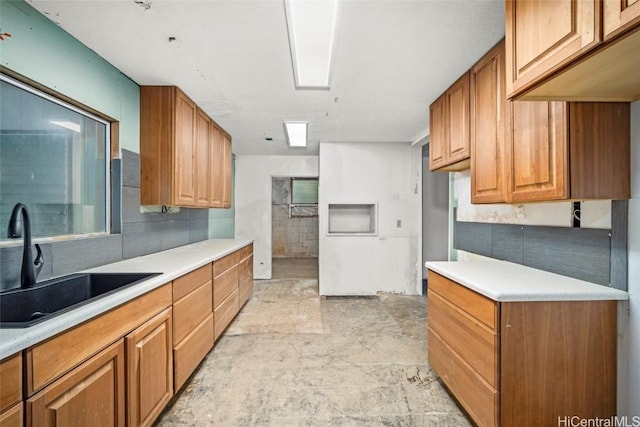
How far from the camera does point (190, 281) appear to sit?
82.7 inches

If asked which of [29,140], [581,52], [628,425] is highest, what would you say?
[581,52]

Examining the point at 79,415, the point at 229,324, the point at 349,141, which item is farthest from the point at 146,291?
→ the point at 349,141

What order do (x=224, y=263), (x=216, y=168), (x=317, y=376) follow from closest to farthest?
1. (x=317, y=376)
2. (x=224, y=263)
3. (x=216, y=168)

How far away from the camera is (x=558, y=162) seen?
4.56 ft

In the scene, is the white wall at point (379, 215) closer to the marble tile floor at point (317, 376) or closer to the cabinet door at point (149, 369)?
the marble tile floor at point (317, 376)

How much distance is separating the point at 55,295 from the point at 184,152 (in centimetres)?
151

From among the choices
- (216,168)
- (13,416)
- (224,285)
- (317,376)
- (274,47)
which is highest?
(274,47)

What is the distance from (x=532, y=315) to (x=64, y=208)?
2741mm

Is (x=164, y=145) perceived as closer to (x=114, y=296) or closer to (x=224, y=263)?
(x=224, y=263)

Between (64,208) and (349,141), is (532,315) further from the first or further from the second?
(349,141)

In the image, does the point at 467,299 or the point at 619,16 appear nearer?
the point at 619,16

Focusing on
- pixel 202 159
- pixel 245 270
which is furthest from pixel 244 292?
pixel 202 159

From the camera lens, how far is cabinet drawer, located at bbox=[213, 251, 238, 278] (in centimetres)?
265

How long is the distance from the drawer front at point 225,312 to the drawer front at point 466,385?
1879mm
